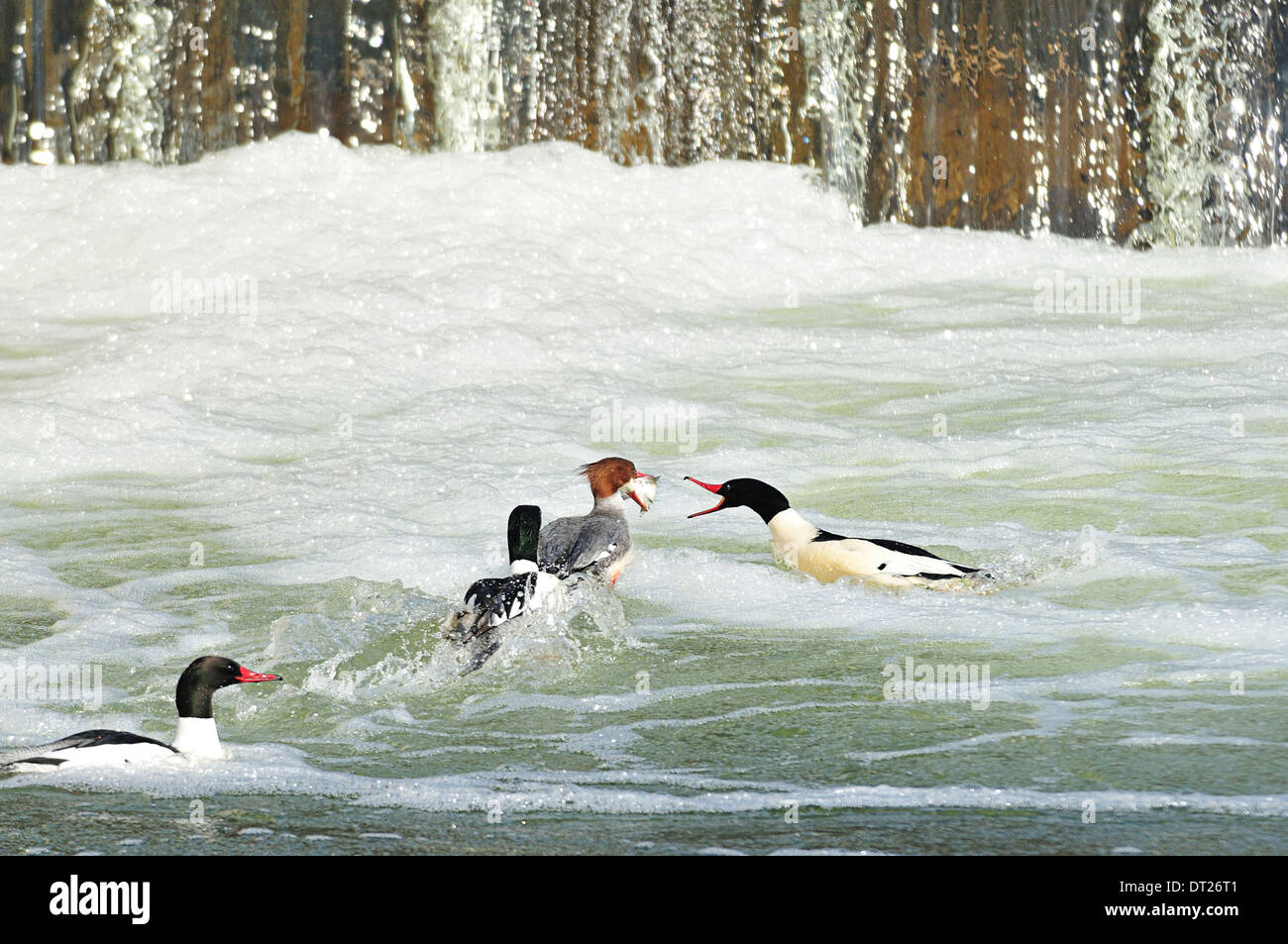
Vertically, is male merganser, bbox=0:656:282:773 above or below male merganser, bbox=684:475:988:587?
below

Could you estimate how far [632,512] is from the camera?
24.2 feet

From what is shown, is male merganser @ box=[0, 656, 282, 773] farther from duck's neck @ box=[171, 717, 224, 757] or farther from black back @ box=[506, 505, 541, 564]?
black back @ box=[506, 505, 541, 564]

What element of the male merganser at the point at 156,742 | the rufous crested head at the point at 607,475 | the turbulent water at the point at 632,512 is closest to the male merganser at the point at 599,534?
the rufous crested head at the point at 607,475

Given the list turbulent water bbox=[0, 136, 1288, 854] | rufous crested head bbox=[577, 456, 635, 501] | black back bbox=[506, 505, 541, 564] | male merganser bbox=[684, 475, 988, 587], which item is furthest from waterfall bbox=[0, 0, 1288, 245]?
black back bbox=[506, 505, 541, 564]

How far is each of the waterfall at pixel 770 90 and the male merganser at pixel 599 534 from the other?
6.66 m

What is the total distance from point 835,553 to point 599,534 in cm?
92

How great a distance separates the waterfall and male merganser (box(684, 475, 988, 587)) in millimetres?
6515

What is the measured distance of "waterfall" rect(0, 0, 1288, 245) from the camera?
12.2 meters

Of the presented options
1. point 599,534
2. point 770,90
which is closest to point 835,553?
point 599,534

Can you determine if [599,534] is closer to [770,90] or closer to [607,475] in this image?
[607,475]

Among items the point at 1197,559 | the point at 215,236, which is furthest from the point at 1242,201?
the point at 215,236

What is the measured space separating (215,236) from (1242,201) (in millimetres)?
8156

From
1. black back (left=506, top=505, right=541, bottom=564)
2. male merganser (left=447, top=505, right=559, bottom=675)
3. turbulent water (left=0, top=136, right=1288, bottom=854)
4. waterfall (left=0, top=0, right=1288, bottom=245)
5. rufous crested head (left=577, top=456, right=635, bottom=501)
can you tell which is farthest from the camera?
waterfall (left=0, top=0, right=1288, bottom=245)

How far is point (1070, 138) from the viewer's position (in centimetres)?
1224
